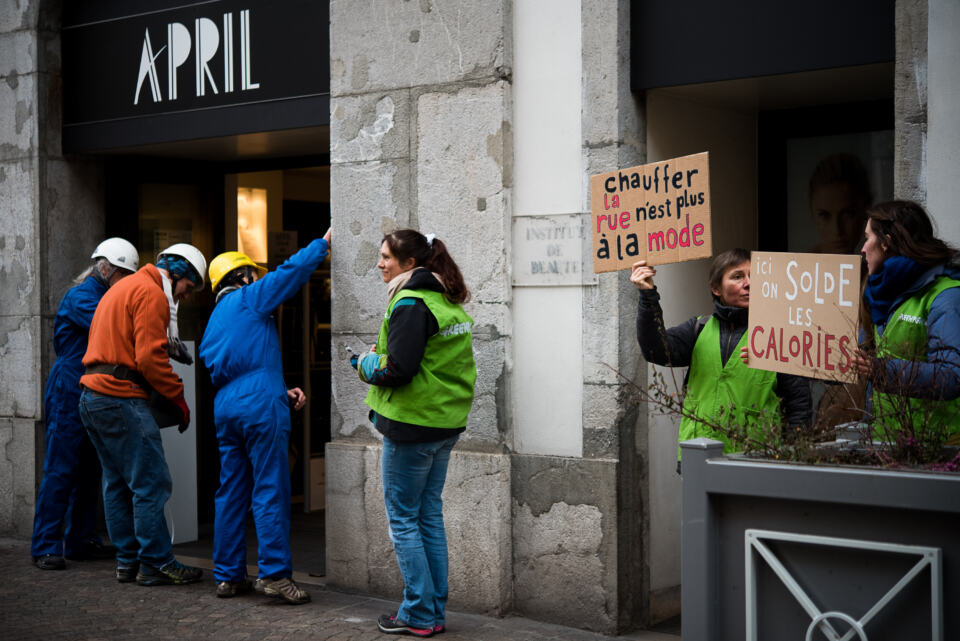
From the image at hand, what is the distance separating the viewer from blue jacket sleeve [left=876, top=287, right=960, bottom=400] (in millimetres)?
3170

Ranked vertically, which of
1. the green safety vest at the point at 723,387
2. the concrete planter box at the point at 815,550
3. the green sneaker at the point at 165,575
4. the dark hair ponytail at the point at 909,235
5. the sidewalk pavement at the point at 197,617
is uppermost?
the dark hair ponytail at the point at 909,235

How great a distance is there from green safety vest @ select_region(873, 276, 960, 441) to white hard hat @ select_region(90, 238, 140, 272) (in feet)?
15.2

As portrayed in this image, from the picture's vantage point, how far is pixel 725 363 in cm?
463

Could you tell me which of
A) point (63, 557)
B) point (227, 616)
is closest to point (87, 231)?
point (63, 557)

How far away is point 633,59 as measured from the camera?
557cm

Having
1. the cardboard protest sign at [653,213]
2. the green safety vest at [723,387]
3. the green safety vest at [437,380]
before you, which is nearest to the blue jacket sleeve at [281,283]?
the green safety vest at [437,380]

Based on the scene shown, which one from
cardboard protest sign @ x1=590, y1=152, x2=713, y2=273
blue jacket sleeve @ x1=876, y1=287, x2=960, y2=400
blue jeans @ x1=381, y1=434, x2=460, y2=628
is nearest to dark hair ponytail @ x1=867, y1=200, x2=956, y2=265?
blue jacket sleeve @ x1=876, y1=287, x2=960, y2=400

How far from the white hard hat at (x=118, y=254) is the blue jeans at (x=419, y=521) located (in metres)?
2.61

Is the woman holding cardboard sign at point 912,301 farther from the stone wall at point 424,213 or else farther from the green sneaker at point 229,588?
the green sneaker at point 229,588

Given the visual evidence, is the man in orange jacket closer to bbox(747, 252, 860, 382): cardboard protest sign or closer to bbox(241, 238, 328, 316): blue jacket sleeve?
bbox(241, 238, 328, 316): blue jacket sleeve

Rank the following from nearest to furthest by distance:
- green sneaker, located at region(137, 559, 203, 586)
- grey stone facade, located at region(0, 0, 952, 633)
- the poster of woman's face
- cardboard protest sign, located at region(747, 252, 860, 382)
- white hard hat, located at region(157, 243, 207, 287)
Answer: cardboard protest sign, located at region(747, 252, 860, 382) → grey stone facade, located at region(0, 0, 952, 633) → the poster of woman's face → green sneaker, located at region(137, 559, 203, 586) → white hard hat, located at region(157, 243, 207, 287)

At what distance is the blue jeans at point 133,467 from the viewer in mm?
6418

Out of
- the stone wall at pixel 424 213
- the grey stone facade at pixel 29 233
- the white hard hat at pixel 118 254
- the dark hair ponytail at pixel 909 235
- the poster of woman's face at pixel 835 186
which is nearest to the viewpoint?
the dark hair ponytail at pixel 909 235

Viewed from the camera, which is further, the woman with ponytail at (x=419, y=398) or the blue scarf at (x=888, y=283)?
the woman with ponytail at (x=419, y=398)
